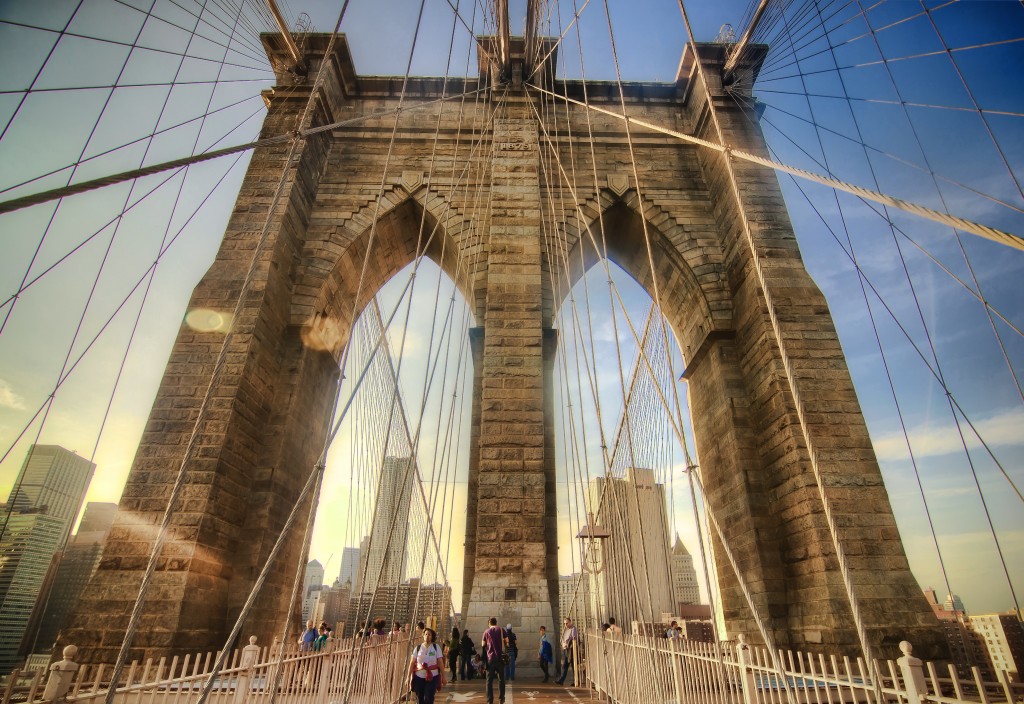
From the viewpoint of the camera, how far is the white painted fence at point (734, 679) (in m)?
2.46

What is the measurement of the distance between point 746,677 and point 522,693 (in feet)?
15.8

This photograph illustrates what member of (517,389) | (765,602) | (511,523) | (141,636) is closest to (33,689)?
(141,636)

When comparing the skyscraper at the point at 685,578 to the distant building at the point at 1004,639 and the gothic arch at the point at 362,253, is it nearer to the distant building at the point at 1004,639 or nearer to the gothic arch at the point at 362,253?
the distant building at the point at 1004,639

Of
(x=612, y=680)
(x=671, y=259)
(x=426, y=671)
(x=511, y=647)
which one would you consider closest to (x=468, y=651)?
(x=511, y=647)

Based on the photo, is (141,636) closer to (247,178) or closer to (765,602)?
(247,178)

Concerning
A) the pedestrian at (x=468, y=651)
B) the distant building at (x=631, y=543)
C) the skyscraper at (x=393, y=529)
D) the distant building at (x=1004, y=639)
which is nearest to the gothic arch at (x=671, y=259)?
the distant building at (x=631, y=543)

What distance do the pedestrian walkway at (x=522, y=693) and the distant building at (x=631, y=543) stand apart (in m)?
1.11

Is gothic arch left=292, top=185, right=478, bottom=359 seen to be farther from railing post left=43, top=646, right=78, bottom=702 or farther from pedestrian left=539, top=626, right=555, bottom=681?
railing post left=43, top=646, right=78, bottom=702

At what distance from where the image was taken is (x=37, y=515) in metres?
6.64

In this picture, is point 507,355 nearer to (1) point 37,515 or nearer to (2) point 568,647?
(2) point 568,647

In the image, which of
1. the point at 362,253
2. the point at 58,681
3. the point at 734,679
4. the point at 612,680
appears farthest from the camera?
the point at 362,253

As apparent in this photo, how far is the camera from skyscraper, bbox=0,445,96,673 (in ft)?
20.3

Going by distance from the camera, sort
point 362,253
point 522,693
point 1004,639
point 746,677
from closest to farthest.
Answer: point 746,677 < point 522,693 < point 362,253 < point 1004,639

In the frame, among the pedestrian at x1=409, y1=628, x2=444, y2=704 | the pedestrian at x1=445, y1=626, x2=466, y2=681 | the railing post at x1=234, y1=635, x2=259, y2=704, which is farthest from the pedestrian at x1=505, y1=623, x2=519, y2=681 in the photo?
the railing post at x1=234, y1=635, x2=259, y2=704
